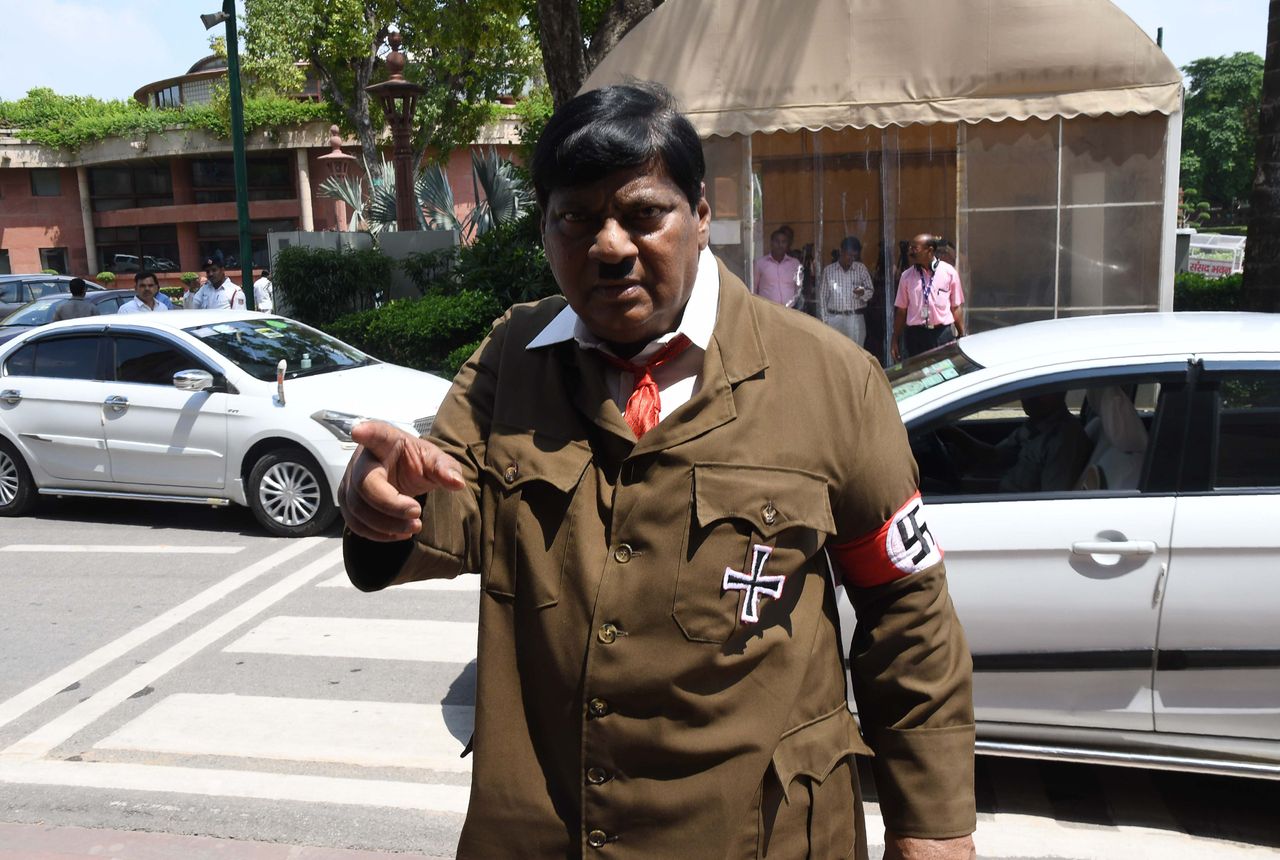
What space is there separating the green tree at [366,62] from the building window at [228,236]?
11.6 metres

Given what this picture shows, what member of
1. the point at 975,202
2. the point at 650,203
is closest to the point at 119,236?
the point at 975,202

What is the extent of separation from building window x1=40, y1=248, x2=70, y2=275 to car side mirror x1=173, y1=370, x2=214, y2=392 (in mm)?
39949

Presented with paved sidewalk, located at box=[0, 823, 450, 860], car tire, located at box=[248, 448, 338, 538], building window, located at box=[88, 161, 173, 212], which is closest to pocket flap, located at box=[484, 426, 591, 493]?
paved sidewalk, located at box=[0, 823, 450, 860]

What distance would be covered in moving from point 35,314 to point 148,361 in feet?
28.4

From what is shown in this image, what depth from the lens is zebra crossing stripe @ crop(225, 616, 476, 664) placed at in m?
5.84

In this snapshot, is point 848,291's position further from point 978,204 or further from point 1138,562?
point 1138,562

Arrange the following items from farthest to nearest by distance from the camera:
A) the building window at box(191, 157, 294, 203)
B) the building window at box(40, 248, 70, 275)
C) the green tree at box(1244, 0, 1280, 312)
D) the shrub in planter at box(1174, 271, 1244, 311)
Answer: the building window at box(40, 248, 70, 275) < the building window at box(191, 157, 294, 203) < the shrub in planter at box(1174, 271, 1244, 311) < the green tree at box(1244, 0, 1280, 312)

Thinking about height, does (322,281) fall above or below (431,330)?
above

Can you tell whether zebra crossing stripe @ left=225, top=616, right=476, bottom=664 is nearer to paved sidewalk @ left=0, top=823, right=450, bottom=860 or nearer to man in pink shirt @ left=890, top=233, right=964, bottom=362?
paved sidewalk @ left=0, top=823, right=450, bottom=860

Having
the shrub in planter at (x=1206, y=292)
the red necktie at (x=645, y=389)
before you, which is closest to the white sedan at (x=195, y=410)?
the red necktie at (x=645, y=389)

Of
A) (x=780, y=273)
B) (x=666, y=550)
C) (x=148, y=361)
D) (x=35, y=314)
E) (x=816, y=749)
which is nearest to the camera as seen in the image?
(x=666, y=550)

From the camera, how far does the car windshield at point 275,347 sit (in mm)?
8594

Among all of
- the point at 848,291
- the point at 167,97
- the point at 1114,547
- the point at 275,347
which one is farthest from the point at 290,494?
the point at 167,97

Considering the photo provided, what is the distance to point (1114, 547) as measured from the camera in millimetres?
3668
